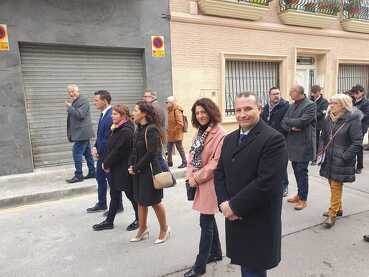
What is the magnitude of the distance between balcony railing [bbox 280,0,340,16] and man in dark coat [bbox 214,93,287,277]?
8.79 m

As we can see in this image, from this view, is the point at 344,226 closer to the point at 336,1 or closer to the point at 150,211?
the point at 150,211

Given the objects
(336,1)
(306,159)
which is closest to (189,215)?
(306,159)

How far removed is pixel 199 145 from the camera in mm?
3039

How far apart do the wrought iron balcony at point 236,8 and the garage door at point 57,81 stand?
226cm

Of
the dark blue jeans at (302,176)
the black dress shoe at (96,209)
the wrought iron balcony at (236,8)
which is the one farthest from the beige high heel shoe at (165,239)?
the wrought iron balcony at (236,8)

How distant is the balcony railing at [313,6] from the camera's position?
978 cm

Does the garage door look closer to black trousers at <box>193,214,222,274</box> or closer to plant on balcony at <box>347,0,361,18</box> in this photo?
black trousers at <box>193,214,222,274</box>

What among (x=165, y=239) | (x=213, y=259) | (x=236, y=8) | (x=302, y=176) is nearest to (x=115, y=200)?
(x=165, y=239)

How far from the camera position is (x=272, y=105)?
5402mm

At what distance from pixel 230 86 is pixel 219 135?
6.81 m

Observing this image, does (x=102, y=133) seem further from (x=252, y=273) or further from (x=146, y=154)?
(x=252, y=273)

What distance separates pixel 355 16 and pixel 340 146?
957cm

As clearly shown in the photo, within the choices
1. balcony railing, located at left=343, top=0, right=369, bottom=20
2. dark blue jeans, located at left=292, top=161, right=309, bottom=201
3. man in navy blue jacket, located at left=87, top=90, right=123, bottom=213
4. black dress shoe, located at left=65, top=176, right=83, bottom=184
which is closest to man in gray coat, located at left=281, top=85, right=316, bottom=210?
dark blue jeans, located at left=292, top=161, right=309, bottom=201

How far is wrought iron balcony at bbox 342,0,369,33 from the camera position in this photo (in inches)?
443
